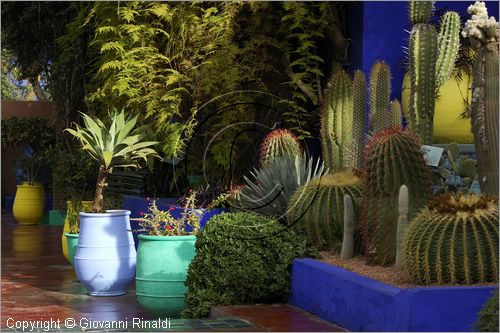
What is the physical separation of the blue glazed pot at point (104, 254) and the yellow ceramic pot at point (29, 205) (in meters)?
11.0

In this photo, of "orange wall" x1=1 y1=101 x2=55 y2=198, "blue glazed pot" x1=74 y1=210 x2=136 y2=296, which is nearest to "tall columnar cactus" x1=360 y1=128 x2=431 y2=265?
"blue glazed pot" x1=74 y1=210 x2=136 y2=296

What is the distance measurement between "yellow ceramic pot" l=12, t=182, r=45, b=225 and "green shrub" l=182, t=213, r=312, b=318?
12.7m

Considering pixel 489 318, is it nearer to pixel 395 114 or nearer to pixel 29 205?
pixel 395 114

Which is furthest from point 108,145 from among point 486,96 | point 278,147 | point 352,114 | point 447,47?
point 486,96

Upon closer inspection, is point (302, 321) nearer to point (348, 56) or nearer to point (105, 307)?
point (105, 307)

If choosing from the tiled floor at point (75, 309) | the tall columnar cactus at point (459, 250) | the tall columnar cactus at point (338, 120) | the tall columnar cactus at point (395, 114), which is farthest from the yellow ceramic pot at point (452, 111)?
the tall columnar cactus at point (459, 250)

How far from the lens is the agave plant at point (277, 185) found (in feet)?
30.2

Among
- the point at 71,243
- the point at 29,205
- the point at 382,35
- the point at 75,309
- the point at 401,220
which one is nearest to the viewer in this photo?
the point at 401,220

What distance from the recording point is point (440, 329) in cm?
613

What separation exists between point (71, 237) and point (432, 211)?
560 cm

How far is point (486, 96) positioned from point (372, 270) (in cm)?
175

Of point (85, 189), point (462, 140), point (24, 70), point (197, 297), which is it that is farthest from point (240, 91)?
point (24, 70)

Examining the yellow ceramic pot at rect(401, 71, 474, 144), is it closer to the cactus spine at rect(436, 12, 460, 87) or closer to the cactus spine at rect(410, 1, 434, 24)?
the cactus spine at rect(436, 12, 460, 87)

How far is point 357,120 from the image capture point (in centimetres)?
1001
